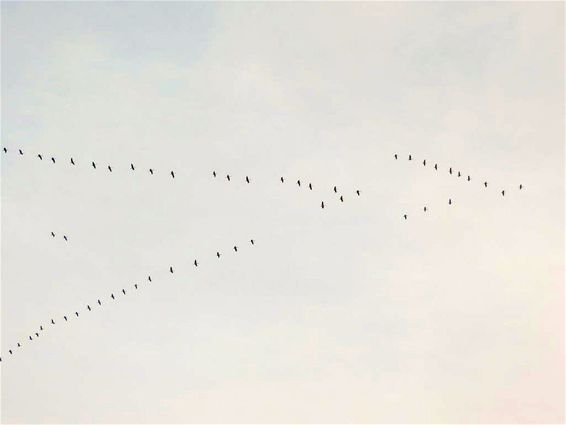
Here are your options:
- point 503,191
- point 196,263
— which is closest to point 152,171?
point 196,263

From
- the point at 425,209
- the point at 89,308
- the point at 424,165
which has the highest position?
the point at 424,165

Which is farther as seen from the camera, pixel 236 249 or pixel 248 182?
pixel 236 249

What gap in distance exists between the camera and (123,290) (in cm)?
7956

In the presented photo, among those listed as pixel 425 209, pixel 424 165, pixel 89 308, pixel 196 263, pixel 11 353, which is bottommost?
pixel 11 353

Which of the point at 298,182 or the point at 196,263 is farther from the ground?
the point at 298,182

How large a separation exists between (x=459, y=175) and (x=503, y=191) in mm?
6678

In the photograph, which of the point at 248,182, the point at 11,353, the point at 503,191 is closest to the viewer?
the point at 248,182

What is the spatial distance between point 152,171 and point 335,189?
19.0 metres

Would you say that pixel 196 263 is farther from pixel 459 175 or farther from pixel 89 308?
pixel 459 175

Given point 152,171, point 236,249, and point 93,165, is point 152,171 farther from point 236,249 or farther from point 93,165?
point 236,249

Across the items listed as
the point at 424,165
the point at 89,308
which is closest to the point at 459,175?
the point at 424,165

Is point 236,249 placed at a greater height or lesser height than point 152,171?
lesser

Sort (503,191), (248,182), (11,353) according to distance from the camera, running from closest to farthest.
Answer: (248,182)
(503,191)
(11,353)

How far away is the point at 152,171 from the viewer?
2837 inches
